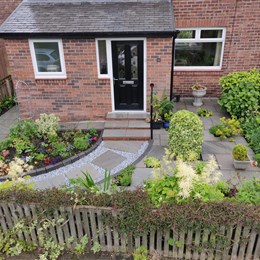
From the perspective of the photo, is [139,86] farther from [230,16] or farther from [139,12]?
[230,16]

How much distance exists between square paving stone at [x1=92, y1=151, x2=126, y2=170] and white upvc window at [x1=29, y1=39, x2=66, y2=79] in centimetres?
291

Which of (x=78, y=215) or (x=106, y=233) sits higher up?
(x=78, y=215)

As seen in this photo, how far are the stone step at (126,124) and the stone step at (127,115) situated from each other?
0.11 meters

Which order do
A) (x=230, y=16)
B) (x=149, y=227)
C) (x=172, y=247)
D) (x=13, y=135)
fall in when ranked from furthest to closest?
1. (x=230, y=16)
2. (x=13, y=135)
3. (x=172, y=247)
4. (x=149, y=227)

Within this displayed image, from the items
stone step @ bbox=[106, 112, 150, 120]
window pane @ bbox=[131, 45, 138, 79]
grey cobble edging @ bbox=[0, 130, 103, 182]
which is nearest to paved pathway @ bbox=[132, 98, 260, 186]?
stone step @ bbox=[106, 112, 150, 120]

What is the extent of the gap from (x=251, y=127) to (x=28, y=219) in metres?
6.24

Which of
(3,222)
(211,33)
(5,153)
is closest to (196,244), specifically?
(3,222)

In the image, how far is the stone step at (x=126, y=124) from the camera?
7.91 m

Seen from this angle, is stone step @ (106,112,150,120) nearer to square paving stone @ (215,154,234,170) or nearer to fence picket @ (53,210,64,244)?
square paving stone @ (215,154,234,170)

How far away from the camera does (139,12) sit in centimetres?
823

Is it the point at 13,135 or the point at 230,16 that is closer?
the point at 13,135

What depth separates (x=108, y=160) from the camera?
684cm

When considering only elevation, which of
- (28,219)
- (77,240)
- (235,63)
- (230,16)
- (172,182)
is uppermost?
(230,16)

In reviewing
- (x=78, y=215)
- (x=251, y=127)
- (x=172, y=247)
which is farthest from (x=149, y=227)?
(x=251, y=127)
